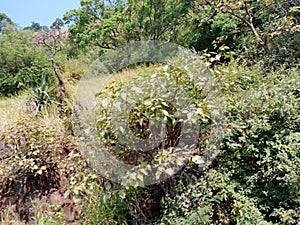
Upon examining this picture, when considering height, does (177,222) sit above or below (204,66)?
below

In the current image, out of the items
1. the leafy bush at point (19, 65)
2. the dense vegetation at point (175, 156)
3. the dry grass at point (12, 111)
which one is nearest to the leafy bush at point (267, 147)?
the dense vegetation at point (175, 156)

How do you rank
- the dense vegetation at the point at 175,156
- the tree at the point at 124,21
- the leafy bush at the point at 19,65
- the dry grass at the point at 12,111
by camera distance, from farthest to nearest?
the tree at the point at 124,21, the leafy bush at the point at 19,65, the dry grass at the point at 12,111, the dense vegetation at the point at 175,156

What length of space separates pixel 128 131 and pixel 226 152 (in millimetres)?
1094

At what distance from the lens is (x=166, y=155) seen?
7.82ft

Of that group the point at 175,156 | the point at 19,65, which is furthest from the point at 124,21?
the point at 175,156

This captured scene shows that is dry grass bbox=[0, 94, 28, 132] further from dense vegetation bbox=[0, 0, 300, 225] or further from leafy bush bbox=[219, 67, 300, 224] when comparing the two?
leafy bush bbox=[219, 67, 300, 224]

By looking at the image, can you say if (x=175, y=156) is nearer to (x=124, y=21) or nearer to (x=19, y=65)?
(x=19, y=65)

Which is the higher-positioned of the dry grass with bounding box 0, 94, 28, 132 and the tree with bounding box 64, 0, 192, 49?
the tree with bounding box 64, 0, 192, 49

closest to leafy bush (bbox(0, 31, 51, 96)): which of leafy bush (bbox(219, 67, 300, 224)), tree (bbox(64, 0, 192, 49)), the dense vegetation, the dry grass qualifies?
the dry grass

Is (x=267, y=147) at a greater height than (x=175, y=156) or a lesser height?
lesser

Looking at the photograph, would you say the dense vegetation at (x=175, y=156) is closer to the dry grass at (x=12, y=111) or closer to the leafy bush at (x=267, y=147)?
the leafy bush at (x=267, y=147)

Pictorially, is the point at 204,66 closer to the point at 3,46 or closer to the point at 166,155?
the point at 166,155

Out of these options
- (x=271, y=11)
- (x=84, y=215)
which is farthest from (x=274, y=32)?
(x=84, y=215)

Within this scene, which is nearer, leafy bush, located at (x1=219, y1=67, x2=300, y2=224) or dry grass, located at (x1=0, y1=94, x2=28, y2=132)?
leafy bush, located at (x1=219, y1=67, x2=300, y2=224)
